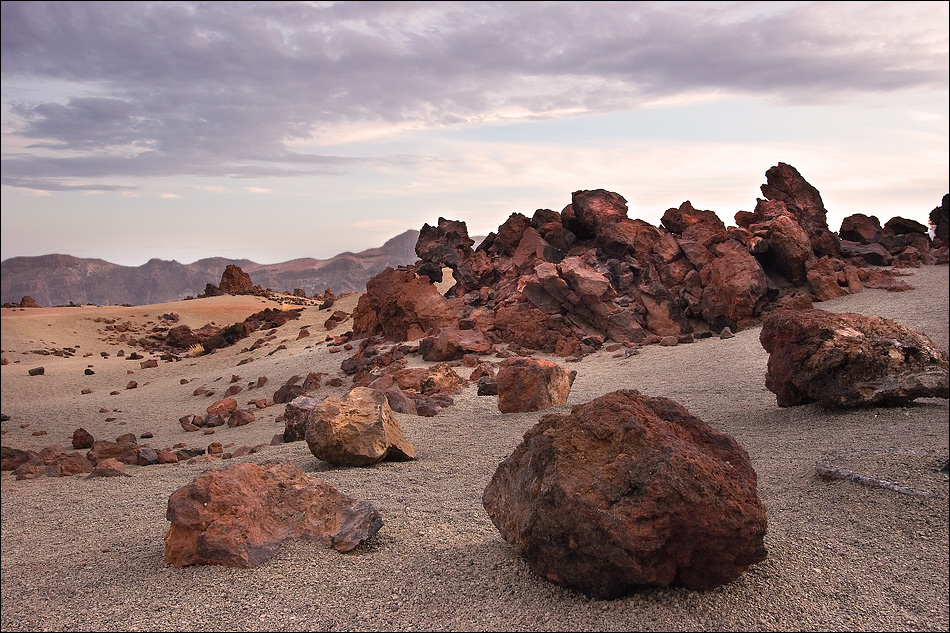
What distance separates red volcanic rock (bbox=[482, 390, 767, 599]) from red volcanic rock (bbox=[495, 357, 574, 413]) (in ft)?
14.2

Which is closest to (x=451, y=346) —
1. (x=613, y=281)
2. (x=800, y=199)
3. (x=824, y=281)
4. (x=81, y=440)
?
(x=613, y=281)

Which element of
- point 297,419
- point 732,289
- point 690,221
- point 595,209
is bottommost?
point 297,419

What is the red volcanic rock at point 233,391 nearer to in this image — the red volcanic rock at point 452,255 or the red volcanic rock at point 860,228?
the red volcanic rock at point 452,255

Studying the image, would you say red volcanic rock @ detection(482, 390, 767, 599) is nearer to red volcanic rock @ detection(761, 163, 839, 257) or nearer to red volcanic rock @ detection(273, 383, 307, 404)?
red volcanic rock @ detection(273, 383, 307, 404)

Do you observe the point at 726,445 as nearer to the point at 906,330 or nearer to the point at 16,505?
the point at 906,330

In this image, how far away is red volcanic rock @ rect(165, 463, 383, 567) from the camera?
313 cm

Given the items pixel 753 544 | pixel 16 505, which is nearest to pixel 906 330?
pixel 753 544

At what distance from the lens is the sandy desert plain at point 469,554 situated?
99.6 inches

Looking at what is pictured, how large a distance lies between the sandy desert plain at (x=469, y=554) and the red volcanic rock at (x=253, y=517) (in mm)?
78

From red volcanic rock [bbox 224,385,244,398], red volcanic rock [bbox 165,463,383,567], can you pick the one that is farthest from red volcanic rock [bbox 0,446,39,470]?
red volcanic rock [bbox 224,385,244,398]

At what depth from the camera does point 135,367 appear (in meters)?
16.8

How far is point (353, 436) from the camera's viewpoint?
206 inches

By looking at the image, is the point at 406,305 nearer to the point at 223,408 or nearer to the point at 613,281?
the point at 613,281

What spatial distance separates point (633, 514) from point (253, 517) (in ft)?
6.27
